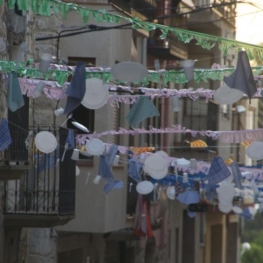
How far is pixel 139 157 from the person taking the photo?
22422 mm

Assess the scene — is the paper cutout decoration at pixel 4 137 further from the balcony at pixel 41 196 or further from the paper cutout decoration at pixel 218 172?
the paper cutout decoration at pixel 218 172

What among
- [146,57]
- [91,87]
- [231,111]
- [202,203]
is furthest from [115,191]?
[231,111]

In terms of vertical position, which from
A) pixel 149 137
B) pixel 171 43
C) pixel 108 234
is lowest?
pixel 108 234

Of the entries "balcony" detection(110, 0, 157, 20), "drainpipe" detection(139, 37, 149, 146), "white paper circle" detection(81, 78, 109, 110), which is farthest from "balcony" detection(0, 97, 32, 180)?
"drainpipe" detection(139, 37, 149, 146)

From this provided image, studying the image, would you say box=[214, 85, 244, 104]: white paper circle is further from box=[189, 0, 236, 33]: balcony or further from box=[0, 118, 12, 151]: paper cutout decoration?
box=[189, 0, 236, 33]: balcony

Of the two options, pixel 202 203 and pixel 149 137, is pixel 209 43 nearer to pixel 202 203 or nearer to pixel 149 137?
pixel 149 137

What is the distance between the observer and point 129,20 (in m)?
13.2

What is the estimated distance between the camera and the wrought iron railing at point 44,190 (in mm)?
20719

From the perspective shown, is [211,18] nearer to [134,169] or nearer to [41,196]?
[134,169]

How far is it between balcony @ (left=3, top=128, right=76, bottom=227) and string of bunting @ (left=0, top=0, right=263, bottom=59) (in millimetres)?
6705

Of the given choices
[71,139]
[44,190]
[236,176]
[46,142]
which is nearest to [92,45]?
[236,176]

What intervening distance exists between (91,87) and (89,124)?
10.9 metres

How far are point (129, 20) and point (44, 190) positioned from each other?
788 cm

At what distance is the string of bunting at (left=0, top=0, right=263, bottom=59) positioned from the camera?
12.9 metres
